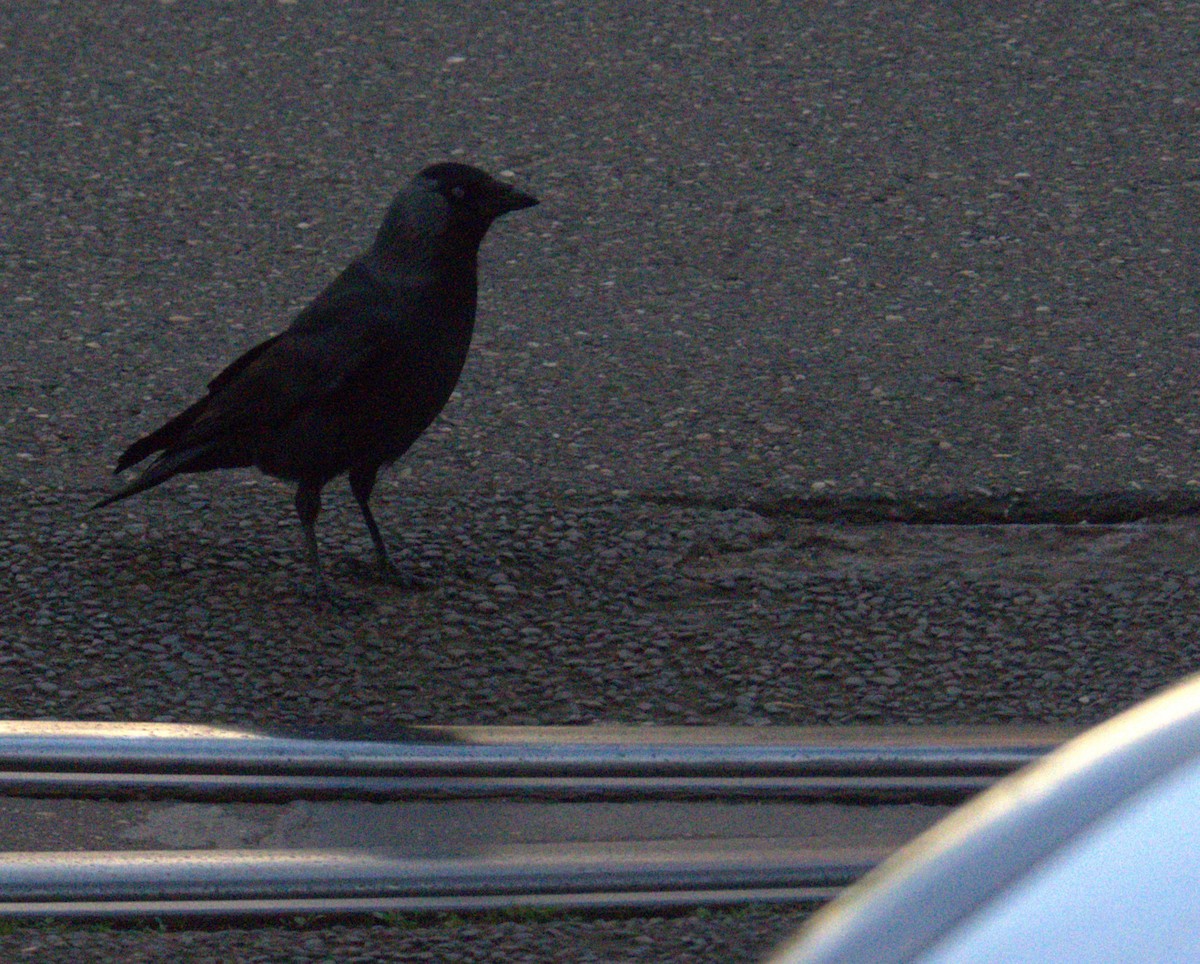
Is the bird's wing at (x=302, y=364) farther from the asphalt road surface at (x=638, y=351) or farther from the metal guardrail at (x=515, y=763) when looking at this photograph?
the metal guardrail at (x=515, y=763)

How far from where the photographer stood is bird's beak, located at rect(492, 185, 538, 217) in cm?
389

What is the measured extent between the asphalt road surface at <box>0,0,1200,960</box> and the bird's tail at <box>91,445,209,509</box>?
0.14 metres

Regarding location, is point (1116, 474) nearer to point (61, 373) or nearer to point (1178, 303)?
point (1178, 303)

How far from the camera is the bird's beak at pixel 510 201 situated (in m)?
3.89

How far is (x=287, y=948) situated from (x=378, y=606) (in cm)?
117

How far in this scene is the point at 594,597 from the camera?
12.3 ft

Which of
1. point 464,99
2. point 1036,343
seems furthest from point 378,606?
point 464,99

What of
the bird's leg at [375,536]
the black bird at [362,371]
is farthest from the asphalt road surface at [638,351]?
the black bird at [362,371]

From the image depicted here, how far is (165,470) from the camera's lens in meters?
3.85

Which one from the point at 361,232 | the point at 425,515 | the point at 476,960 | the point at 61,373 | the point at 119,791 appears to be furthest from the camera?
the point at 361,232

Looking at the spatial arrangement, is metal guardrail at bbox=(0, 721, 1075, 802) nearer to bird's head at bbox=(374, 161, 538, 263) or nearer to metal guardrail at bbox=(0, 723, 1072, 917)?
metal guardrail at bbox=(0, 723, 1072, 917)

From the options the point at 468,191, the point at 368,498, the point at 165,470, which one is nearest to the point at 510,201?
the point at 468,191

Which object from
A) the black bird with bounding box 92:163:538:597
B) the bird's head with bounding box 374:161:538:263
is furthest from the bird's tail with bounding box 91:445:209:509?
the bird's head with bounding box 374:161:538:263

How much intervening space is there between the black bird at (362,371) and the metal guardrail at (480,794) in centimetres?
68
